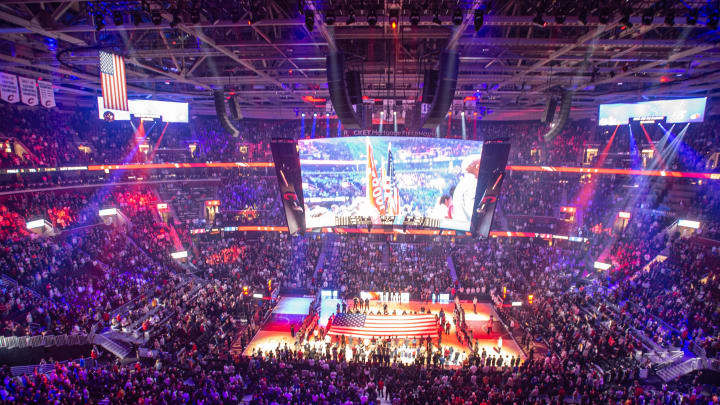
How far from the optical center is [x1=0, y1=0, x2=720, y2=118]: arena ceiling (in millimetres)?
7945

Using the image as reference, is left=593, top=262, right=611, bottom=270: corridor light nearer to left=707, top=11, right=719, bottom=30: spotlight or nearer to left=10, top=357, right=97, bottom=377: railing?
left=707, top=11, right=719, bottom=30: spotlight

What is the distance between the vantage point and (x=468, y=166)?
17234 millimetres

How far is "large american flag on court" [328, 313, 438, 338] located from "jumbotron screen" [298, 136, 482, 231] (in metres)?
4.67

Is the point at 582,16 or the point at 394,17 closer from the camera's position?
the point at 582,16

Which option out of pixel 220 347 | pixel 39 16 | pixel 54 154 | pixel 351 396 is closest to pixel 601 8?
pixel 351 396

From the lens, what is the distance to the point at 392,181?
17.5 meters

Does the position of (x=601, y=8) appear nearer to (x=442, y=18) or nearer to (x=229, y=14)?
(x=442, y=18)

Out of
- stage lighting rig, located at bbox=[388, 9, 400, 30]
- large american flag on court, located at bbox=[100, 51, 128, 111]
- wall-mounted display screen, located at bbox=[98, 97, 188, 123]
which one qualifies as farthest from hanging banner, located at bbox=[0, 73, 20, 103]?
stage lighting rig, located at bbox=[388, 9, 400, 30]

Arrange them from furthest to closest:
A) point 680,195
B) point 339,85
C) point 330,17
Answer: point 680,195, point 339,85, point 330,17

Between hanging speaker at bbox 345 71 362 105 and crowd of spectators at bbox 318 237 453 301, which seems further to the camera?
crowd of spectators at bbox 318 237 453 301

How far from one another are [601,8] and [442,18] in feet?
10.3

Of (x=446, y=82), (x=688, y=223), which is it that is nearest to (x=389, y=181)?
(x=446, y=82)

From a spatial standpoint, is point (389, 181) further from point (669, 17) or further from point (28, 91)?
point (28, 91)

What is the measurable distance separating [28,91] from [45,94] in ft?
Result: 2.33
